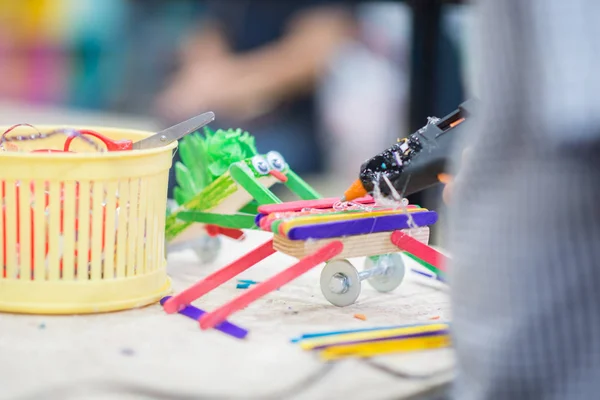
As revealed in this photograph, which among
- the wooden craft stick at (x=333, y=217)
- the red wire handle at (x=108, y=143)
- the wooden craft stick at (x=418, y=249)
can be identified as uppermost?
the red wire handle at (x=108, y=143)

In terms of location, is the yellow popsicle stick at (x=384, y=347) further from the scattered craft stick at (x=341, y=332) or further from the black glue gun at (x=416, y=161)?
the black glue gun at (x=416, y=161)

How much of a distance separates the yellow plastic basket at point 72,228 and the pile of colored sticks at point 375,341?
0.67 feet

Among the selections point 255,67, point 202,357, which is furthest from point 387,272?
point 255,67

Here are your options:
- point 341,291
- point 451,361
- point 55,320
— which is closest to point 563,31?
point 451,361

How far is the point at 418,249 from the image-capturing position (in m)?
0.81

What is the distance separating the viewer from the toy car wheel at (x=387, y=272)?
2.89 ft

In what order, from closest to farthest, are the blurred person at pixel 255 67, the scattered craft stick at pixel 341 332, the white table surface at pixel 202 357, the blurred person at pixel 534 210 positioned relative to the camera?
the blurred person at pixel 534 210, the white table surface at pixel 202 357, the scattered craft stick at pixel 341 332, the blurred person at pixel 255 67

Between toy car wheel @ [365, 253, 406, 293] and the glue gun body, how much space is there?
0.12 meters

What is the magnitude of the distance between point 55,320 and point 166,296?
0.39 feet

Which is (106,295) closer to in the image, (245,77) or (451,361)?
(451,361)

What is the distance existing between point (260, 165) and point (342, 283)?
0.19 m

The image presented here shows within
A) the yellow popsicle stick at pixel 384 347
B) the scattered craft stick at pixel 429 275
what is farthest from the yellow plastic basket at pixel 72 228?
the scattered craft stick at pixel 429 275

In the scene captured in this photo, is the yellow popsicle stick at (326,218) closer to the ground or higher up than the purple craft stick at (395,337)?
higher up

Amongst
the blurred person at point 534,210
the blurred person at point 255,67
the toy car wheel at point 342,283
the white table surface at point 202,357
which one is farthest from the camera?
the blurred person at point 255,67
